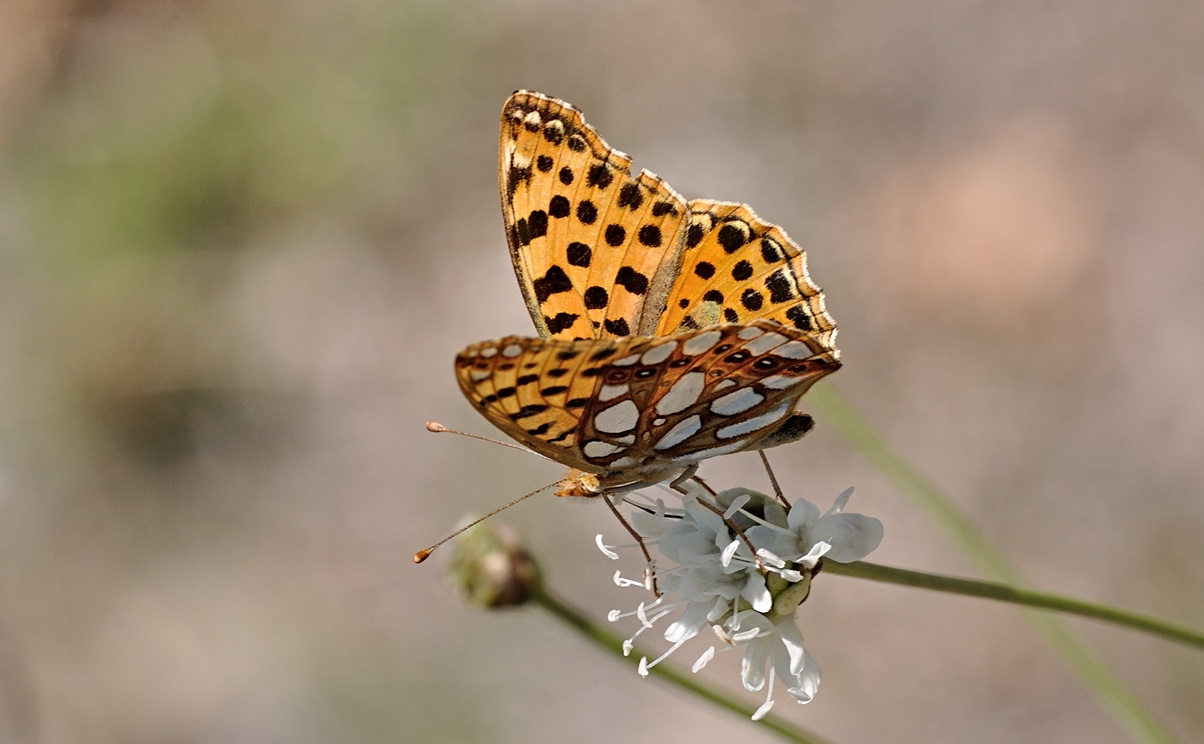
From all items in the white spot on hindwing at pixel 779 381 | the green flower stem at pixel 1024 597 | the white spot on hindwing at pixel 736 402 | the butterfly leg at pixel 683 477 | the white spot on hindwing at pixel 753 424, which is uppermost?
the white spot on hindwing at pixel 779 381

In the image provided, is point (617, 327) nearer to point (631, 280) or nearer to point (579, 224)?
point (631, 280)

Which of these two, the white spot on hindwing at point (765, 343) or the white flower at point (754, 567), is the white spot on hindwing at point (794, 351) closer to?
the white spot on hindwing at point (765, 343)

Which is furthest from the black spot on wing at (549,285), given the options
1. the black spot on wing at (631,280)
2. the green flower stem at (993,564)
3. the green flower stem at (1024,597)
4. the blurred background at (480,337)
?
the blurred background at (480,337)

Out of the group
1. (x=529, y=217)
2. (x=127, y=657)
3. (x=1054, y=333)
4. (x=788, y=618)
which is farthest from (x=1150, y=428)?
(x=127, y=657)

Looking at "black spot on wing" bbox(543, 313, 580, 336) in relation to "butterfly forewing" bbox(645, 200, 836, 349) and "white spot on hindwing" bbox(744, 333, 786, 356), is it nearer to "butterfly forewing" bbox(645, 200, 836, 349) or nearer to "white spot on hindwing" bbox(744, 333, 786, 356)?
"butterfly forewing" bbox(645, 200, 836, 349)

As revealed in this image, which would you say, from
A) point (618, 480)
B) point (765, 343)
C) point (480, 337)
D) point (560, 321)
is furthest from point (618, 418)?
point (480, 337)

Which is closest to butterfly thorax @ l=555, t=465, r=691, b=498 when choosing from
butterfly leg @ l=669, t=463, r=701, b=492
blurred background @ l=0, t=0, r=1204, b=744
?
butterfly leg @ l=669, t=463, r=701, b=492
